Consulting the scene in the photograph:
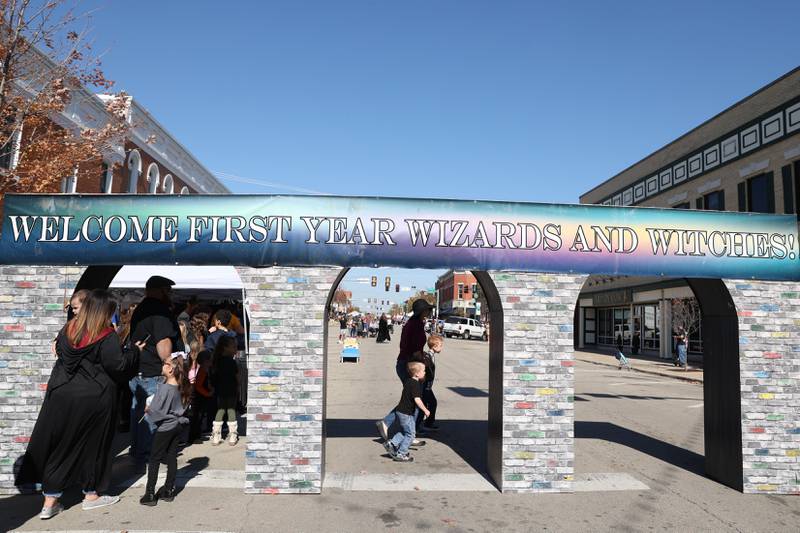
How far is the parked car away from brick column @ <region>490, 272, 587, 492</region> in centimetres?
4035

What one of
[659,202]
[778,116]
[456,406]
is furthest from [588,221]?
[659,202]

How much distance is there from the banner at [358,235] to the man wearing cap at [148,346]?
0.61 meters

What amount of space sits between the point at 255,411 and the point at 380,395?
7.14 metres

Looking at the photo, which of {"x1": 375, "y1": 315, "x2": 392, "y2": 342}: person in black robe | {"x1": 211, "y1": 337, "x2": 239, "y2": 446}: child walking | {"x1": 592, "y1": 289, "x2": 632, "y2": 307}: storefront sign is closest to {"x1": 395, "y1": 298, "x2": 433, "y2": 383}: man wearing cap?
{"x1": 211, "y1": 337, "x2": 239, "y2": 446}: child walking

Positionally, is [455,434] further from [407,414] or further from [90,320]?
[90,320]

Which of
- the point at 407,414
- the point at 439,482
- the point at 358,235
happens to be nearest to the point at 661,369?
the point at 407,414

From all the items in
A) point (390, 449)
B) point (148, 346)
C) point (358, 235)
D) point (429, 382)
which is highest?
point (358, 235)

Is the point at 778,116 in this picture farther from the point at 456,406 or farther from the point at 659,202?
the point at 456,406

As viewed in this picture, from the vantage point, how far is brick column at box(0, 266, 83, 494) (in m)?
5.62

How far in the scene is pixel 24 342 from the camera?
5.74m

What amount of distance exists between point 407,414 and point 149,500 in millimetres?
2917

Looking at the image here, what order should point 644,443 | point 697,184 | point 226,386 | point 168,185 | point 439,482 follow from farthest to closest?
point 168,185, point 697,184, point 644,443, point 226,386, point 439,482

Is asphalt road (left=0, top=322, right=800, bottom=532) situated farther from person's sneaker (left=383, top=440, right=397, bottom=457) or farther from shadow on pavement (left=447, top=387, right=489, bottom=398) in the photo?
shadow on pavement (left=447, top=387, right=489, bottom=398)

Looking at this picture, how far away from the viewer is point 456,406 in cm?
1142
